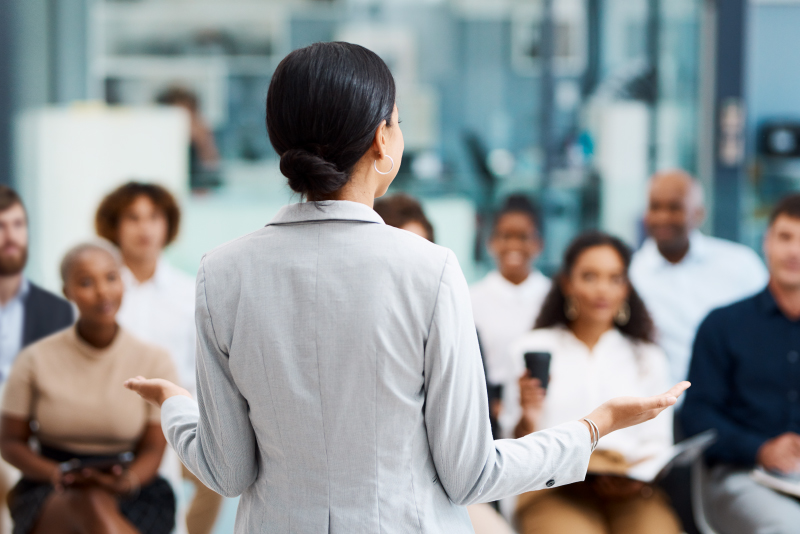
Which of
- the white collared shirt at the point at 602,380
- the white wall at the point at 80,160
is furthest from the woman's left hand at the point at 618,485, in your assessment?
the white wall at the point at 80,160

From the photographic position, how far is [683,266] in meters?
3.25

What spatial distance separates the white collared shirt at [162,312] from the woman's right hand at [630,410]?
200 cm

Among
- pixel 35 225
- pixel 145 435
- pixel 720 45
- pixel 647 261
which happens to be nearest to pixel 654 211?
pixel 647 261

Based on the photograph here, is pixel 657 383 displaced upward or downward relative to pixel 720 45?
downward

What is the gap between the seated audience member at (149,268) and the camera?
9.27ft

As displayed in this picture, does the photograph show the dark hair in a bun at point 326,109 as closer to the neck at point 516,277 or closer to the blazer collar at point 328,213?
the blazer collar at point 328,213

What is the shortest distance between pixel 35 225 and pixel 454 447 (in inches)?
131

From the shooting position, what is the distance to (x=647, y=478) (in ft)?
6.42

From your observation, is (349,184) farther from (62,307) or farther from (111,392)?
(62,307)

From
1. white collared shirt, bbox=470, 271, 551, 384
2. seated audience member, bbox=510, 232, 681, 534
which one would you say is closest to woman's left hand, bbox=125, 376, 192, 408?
seated audience member, bbox=510, 232, 681, 534

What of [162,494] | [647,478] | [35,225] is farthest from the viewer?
[35,225]

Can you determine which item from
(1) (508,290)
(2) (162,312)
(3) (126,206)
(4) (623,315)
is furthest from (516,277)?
(3) (126,206)

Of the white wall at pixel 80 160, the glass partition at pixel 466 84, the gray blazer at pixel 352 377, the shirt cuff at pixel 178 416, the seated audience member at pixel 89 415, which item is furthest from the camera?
the glass partition at pixel 466 84

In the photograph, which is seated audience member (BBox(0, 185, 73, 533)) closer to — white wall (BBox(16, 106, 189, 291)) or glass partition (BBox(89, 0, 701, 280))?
white wall (BBox(16, 106, 189, 291))
